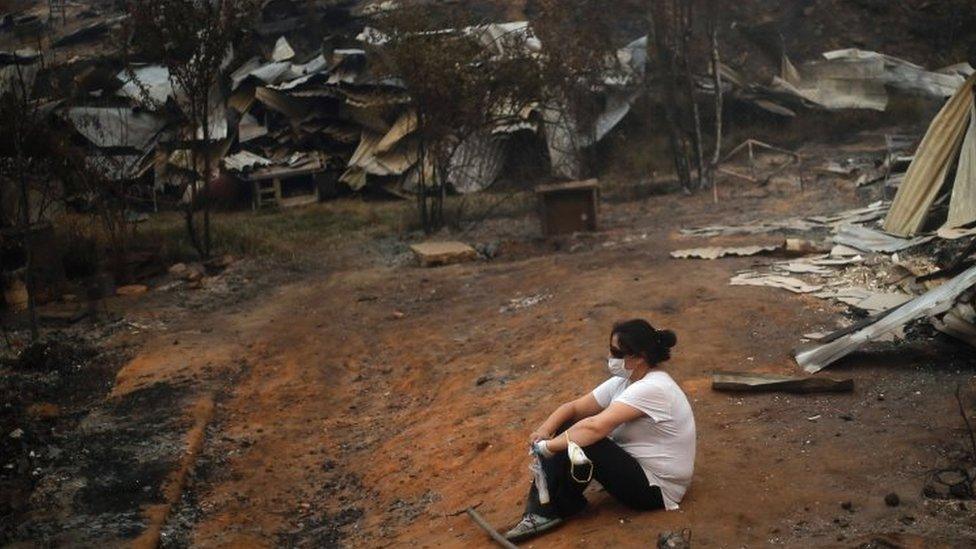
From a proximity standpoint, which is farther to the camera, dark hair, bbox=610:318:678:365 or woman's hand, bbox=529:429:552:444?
woman's hand, bbox=529:429:552:444

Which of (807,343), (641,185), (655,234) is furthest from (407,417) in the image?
(641,185)

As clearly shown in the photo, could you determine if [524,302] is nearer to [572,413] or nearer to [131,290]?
[131,290]

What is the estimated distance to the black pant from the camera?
4.99m

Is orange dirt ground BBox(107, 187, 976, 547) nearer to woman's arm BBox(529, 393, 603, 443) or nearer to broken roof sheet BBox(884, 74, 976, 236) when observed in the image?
woman's arm BBox(529, 393, 603, 443)

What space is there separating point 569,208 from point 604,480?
32.3 feet

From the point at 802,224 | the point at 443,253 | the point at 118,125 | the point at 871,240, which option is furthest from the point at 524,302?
the point at 118,125

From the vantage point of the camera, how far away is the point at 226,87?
66.5 ft

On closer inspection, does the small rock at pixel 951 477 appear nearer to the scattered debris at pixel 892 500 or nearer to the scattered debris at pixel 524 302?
the scattered debris at pixel 892 500

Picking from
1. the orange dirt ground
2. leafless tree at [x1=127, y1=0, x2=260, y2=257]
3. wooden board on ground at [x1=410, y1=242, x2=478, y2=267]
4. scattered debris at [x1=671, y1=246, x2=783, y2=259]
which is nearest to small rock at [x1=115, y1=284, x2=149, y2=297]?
leafless tree at [x1=127, y1=0, x2=260, y2=257]

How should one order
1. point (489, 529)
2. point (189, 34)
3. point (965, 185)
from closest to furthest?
point (489, 529)
point (965, 185)
point (189, 34)

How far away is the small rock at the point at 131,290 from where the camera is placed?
42.0 feet

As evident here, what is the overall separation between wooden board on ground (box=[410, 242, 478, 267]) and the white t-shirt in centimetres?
880

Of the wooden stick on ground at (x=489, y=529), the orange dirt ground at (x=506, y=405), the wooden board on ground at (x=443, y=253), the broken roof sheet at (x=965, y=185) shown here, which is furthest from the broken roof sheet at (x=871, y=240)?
the wooden stick on ground at (x=489, y=529)

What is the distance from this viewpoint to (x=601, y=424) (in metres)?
4.93
